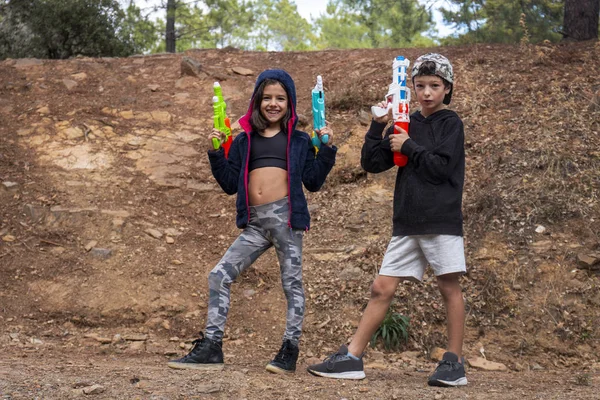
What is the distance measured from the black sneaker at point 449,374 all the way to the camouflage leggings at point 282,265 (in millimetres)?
781

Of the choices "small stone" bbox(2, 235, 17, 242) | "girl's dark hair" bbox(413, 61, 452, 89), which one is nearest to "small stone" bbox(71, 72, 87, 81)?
"small stone" bbox(2, 235, 17, 242)

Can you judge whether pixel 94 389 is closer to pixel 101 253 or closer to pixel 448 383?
pixel 448 383

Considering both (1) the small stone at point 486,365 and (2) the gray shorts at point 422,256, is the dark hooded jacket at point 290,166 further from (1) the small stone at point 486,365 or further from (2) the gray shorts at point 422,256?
(1) the small stone at point 486,365

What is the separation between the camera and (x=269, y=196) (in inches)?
168

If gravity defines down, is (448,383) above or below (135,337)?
above

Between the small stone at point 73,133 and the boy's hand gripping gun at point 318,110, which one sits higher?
the boy's hand gripping gun at point 318,110

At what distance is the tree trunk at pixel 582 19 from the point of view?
32.7 ft

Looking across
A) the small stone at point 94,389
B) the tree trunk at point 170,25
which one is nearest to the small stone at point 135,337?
the small stone at point 94,389

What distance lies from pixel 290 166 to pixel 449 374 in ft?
4.61

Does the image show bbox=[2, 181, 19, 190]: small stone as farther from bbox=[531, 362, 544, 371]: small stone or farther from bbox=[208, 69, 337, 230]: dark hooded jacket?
bbox=[531, 362, 544, 371]: small stone

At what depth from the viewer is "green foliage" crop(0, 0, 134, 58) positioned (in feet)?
39.5

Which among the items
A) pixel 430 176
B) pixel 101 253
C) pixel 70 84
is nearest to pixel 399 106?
pixel 430 176

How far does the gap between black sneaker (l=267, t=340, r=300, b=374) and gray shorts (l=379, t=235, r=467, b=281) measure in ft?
2.19

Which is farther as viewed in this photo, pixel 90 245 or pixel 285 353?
pixel 90 245
